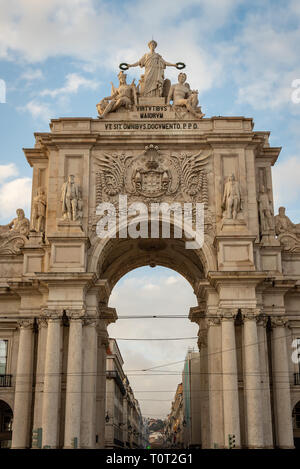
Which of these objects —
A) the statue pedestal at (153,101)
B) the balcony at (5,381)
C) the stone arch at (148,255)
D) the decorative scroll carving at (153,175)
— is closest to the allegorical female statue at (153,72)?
the statue pedestal at (153,101)

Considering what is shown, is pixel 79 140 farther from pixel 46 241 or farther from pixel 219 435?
pixel 219 435

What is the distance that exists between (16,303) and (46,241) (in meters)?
3.78

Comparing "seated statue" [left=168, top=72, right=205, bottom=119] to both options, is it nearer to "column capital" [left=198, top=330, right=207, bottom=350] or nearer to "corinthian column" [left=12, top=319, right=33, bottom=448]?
"column capital" [left=198, top=330, right=207, bottom=350]

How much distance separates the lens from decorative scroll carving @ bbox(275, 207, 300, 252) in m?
33.6

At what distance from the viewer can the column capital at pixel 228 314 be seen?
29797mm

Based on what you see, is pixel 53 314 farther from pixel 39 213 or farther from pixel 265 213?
pixel 265 213

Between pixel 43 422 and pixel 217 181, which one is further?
pixel 217 181

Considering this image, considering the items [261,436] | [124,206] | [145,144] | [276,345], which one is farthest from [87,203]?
[261,436]

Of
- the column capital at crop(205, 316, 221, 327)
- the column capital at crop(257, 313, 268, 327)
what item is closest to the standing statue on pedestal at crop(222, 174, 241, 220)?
the column capital at crop(257, 313, 268, 327)

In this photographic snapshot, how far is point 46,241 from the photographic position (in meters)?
32.6

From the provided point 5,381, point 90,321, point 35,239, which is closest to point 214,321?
point 90,321

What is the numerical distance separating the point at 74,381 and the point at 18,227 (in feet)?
32.5

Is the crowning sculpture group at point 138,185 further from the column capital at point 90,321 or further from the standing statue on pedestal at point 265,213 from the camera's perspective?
the column capital at point 90,321
